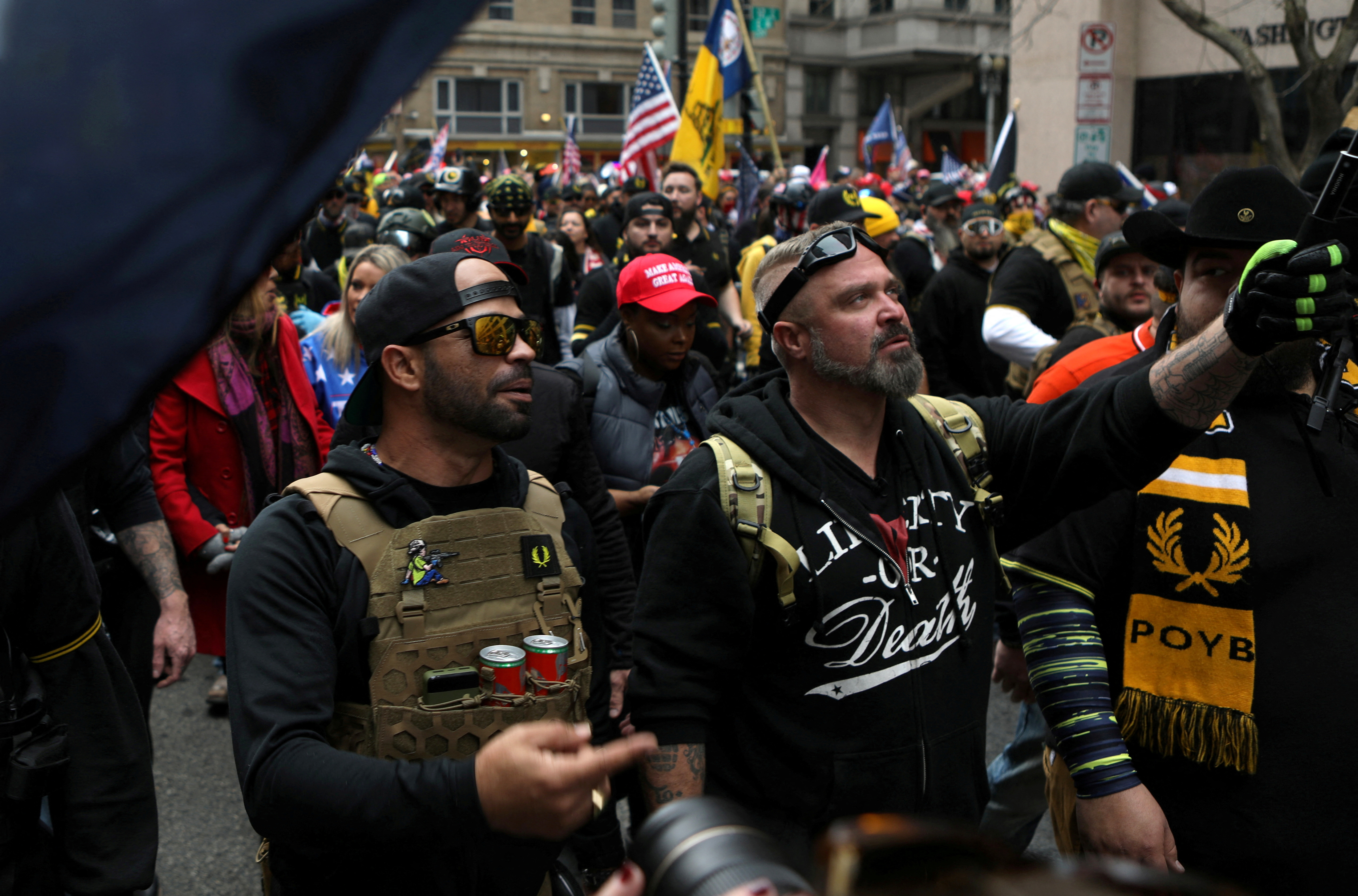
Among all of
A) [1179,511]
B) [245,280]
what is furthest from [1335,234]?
[245,280]

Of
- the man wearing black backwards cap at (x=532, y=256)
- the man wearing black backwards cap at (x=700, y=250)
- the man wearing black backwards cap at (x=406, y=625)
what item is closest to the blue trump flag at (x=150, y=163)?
the man wearing black backwards cap at (x=406, y=625)

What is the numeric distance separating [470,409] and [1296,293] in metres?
1.68

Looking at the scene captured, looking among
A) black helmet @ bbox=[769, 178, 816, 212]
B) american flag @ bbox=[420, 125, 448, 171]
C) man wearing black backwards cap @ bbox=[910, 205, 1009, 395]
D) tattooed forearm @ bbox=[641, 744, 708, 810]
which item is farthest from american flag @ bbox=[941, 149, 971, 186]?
tattooed forearm @ bbox=[641, 744, 708, 810]

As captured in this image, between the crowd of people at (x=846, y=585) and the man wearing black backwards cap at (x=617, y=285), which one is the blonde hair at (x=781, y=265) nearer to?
the crowd of people at (x=846, y=585)

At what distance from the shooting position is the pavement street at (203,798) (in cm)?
430

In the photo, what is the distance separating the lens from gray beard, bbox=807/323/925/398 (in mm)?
2646

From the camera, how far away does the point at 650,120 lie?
11.9 meters

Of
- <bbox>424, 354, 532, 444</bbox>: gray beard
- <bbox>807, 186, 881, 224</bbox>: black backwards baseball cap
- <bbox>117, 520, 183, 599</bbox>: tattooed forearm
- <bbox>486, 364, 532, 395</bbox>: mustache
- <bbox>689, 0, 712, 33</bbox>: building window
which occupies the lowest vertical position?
<bbox>117, 520, 183, 599</bbox>: tattooed forearm

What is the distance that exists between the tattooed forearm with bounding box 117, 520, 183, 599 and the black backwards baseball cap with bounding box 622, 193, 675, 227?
3.99 metres

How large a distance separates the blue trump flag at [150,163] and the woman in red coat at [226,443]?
3.61m

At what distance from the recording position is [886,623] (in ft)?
8.11

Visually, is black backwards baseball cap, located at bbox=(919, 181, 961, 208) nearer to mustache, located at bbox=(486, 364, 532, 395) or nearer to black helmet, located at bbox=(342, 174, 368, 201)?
black helmet, located at bbox=(342, 174, 368, 201)

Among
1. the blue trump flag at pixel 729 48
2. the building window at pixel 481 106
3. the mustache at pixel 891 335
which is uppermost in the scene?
the building window at pixel 481 106

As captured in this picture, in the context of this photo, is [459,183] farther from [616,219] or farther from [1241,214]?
[1241,214]
